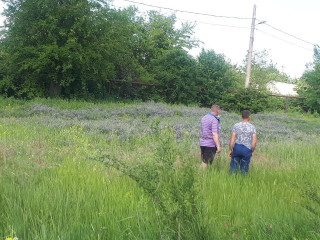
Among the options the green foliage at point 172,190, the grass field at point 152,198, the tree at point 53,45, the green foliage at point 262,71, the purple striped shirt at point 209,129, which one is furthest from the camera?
the green foliage at point 262,71

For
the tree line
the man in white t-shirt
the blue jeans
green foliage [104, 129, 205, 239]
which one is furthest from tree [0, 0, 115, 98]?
green foliage [104, 129, 205, 239]

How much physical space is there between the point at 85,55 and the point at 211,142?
15.2 metres

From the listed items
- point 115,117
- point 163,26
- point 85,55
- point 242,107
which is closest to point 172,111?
point 115,117

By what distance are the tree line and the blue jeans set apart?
15.2 metres

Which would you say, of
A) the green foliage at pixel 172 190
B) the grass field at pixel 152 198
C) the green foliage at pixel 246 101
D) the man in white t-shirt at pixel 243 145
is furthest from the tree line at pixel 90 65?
the green foliage at pixel 172 190

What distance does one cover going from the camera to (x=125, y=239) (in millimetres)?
3203

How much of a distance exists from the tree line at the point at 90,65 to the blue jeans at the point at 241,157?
600 inches

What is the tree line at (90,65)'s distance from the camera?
20.5 meters

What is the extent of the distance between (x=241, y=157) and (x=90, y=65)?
16372 millimetres

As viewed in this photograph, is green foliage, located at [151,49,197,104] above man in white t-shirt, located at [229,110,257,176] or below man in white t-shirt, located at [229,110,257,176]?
above

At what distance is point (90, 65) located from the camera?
21547 millimetres

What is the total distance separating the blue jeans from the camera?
678 cm

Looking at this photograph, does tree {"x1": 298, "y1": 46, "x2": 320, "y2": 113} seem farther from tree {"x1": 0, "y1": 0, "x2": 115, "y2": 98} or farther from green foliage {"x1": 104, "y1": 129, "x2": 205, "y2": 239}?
green foliage {"x1": 104, "y1": 129, "x2": 205, "y2": 239}

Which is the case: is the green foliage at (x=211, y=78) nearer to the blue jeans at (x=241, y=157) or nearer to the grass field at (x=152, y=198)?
the grass field at (x=152, y=198)
